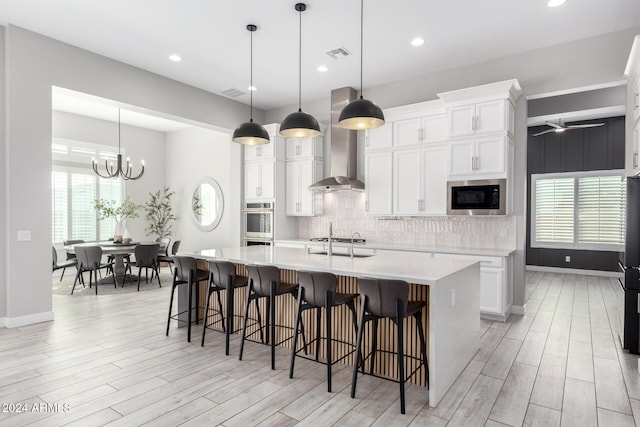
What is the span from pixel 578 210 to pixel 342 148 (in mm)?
5707

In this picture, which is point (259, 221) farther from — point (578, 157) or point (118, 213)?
point (578, 157)

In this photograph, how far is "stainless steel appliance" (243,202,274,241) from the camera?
6.66 metres

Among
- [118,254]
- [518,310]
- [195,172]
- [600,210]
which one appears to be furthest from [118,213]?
[600,210]

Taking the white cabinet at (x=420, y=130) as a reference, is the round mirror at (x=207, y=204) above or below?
below

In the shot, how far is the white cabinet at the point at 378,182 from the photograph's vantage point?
5.66 meters

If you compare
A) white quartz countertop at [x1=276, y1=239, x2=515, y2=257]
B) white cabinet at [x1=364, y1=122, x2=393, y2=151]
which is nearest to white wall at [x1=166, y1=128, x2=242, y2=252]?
white cabinet at [x1=364, y1=122, x2=393, y2=151]

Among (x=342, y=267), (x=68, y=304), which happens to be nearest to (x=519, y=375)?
(x=342, y=267)

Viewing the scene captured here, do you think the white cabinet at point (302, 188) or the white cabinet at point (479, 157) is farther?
the white cabinet at point (302, 188)

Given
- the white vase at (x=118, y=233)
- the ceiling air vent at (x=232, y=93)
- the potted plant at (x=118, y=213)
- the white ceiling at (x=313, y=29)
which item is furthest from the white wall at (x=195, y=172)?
the white ceiling at (x=313, y=29)

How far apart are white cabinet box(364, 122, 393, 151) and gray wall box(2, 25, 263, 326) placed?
Result: 3821 mm

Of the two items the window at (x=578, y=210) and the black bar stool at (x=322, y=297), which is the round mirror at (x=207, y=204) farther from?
the window at (x=578, y=210)

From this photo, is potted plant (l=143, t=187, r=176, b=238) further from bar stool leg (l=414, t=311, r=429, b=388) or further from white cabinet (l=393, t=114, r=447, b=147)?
bar stool leg (l=414, t=311, r=429, b=388)

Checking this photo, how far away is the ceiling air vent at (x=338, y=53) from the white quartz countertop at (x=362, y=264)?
263 centimetres

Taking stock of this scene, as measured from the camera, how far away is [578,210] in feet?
26.4
